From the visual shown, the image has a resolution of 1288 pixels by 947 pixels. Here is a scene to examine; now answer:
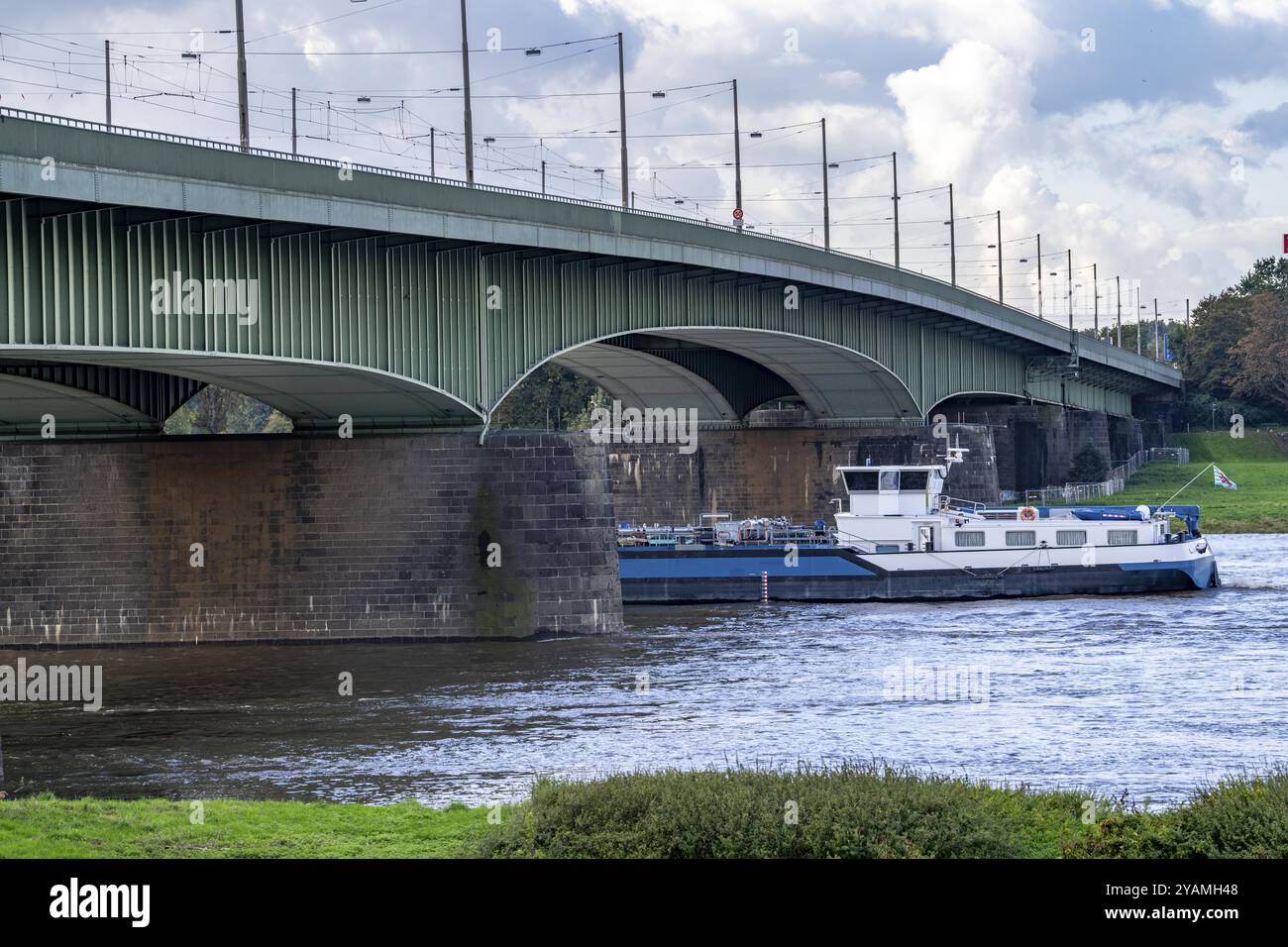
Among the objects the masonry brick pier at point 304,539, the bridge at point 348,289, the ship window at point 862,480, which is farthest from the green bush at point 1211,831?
the ship window at point 862,480

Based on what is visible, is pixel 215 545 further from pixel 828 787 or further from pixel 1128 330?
pixel 1128 330

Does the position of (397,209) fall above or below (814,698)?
above

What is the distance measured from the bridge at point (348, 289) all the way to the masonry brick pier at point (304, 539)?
1.41 meters

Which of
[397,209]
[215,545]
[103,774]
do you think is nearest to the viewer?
[103,774]

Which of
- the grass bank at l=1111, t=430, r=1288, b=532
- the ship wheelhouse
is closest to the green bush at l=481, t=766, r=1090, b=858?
the ship wheelhouse

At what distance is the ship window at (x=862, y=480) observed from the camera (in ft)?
199

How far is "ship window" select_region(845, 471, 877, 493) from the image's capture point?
60.8m

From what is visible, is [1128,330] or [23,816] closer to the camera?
[23,816]

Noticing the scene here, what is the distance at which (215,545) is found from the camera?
43.1 meters

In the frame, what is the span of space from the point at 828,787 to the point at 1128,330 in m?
162

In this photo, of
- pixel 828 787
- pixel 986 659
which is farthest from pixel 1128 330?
pixel 828 787

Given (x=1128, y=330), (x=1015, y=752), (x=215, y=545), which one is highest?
(x=1128, y=330)

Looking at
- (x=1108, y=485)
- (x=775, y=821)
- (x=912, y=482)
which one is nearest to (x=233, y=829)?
(x=775, y=821)

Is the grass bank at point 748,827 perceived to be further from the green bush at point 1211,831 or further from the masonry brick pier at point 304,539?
the masonry brick pier at point 304,539
